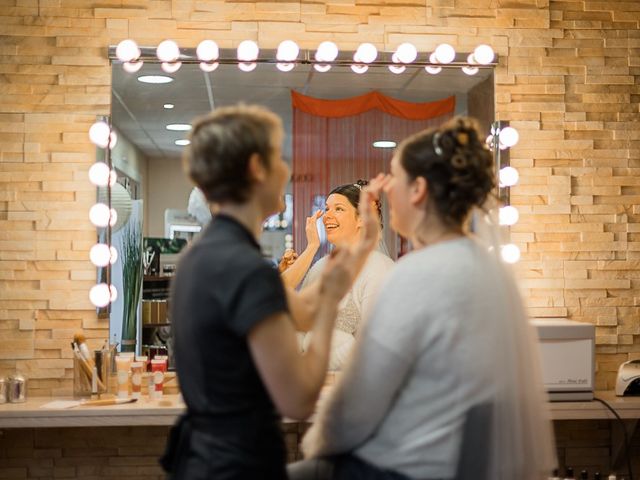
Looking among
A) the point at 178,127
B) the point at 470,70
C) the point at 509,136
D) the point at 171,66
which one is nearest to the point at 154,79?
the point at 171,66

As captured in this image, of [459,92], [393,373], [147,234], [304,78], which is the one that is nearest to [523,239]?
[459,92]

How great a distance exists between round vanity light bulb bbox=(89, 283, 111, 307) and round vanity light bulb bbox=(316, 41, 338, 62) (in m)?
1.09

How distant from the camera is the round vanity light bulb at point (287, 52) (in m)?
3.10

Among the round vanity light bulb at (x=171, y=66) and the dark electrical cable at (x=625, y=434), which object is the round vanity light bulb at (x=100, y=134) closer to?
the round vanity light bulb at (x=171, y=66)

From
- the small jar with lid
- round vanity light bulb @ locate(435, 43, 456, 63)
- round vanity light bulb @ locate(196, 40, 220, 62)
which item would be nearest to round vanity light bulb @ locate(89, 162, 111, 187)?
round vanity light bulb @ locate(196, 40, 220, 62)

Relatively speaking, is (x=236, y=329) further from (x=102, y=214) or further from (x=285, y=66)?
(x=285, y=66)

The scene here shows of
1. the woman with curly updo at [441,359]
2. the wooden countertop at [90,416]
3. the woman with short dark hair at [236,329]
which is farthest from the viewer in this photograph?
the wooden countertop at [90,416]

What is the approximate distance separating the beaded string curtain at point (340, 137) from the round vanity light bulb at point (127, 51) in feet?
1.86

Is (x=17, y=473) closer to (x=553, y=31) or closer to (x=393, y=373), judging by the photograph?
(x=393, y=373)

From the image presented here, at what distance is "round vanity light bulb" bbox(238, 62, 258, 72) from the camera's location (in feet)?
10.2

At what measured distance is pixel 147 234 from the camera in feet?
10.1

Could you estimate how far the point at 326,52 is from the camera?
3.12 metres

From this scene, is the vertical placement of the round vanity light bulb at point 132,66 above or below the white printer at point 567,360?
above

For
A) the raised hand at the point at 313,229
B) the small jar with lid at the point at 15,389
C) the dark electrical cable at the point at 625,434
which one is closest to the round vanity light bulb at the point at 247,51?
the raised hand at the point at 313,229
